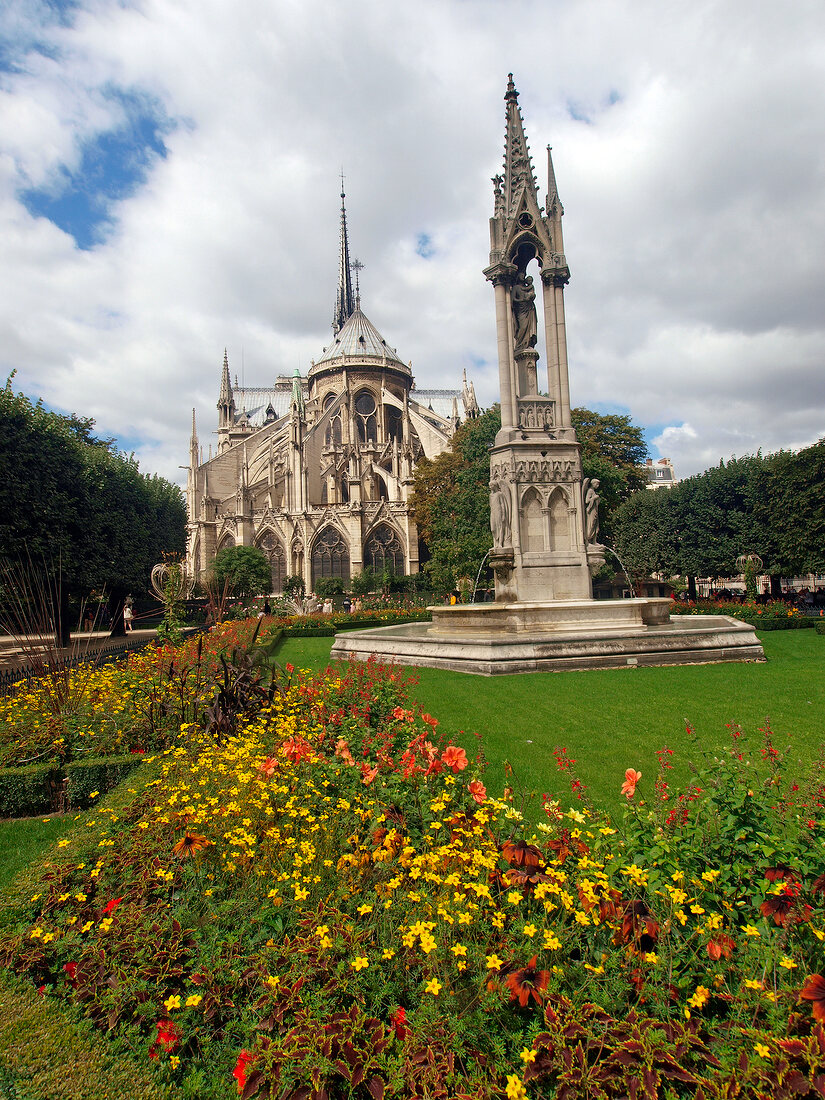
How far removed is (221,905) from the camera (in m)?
2.97

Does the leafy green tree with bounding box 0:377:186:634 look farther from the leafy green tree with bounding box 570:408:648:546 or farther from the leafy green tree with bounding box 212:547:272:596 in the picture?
→ the leafy green tree with bounding box 570:408:648:546

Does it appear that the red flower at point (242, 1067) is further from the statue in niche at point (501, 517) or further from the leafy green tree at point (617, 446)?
the leafy green tree at point (617, 446)

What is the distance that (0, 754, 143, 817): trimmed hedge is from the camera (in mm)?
5355

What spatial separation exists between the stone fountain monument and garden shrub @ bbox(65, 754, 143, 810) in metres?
5.43

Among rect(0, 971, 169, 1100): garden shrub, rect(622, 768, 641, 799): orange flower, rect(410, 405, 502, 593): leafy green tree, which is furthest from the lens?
rect(410, 405, 502, 593): leafy green tree

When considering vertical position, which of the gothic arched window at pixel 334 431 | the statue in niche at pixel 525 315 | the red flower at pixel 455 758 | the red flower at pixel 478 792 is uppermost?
the gothic arched window at pixel 334 431

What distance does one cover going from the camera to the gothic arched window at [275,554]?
1956 inches

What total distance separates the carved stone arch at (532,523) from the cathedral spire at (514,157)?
6345 millimetres

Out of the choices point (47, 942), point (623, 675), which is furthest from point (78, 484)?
point (47, 942)

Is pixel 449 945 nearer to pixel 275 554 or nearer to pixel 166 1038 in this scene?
pixel 166 1038

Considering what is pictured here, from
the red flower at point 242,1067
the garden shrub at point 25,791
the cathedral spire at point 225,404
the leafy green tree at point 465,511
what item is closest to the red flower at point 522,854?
the red flower at point 242,1067

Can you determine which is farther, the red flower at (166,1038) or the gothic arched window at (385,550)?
the gothic arched window at (385,550)

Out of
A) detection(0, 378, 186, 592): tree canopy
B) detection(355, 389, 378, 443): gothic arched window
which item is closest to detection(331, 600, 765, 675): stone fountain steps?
detection(0, 378, 186, 592): tree canopy

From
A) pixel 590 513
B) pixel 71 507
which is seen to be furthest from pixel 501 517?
pixel 71 507
